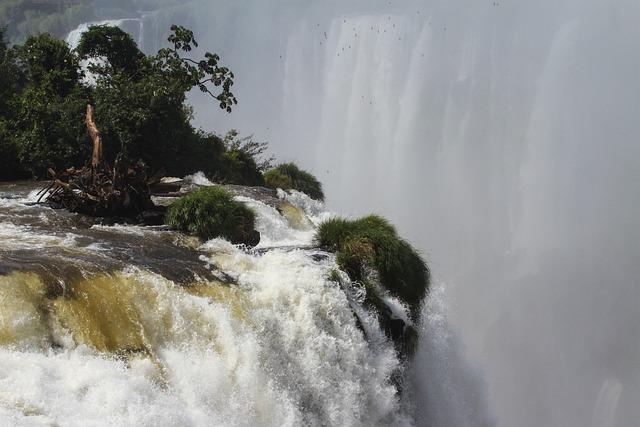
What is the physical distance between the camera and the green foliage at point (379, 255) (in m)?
9.94

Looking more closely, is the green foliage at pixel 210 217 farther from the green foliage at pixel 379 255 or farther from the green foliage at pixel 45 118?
the green foliage at pixel 45 118

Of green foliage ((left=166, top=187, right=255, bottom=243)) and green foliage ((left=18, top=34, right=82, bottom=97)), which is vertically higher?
green foliage ((left=18, top=34, right=82, bottom=97))

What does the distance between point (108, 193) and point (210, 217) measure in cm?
216

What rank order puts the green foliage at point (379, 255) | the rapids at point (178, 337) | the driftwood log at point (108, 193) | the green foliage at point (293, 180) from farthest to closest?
1. the green foliage at point (293, 180)
2. the driftwood log at point (108, 193)
3. the green foliage at point (379, 255)
4. the rapids at point (178, 337)

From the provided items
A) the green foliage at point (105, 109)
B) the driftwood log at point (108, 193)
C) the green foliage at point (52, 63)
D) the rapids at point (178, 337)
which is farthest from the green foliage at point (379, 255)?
the green foliage at point (52, 63)

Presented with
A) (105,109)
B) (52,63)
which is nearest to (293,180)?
(105,109)

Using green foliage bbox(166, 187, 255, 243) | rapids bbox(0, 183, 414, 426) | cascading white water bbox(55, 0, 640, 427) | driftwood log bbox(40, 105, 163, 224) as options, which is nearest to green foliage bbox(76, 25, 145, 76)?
driftwood log bbox(40, 105, 163, 224)

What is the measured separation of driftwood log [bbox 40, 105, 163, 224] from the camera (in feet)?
38.1

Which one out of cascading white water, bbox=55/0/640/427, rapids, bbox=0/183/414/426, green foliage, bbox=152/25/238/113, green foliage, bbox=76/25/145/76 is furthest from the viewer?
cascading white water, bbox=55/0/640/427

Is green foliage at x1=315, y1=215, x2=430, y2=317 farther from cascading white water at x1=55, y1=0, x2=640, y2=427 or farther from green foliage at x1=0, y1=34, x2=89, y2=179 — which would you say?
cascading white water at x1=55, y1=0, x2=640, y2=427

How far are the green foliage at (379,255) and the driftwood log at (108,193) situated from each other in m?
3.31

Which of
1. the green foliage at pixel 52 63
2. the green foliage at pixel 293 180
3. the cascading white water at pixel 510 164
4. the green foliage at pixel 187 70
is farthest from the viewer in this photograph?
the cascading white water at pixel 510 164

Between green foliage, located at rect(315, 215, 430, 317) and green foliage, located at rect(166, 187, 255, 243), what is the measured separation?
1372 millimetres

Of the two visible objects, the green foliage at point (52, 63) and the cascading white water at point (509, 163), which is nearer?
the green foliage at point (52, 63)
